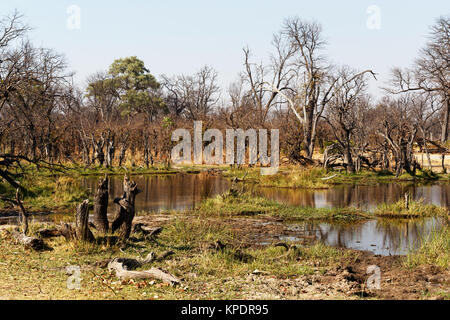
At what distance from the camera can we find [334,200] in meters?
20.1

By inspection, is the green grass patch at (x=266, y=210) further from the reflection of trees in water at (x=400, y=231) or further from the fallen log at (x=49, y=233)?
the fallen log at (x=49, y=233)

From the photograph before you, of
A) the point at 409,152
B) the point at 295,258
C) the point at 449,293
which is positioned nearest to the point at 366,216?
the point at 295,258

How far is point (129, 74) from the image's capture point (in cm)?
6425

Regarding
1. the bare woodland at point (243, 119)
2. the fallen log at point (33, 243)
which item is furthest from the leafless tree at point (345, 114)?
the fallen log at point (33, 243)

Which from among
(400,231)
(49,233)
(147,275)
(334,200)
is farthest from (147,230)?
(334,200)

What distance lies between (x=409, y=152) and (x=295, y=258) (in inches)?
846

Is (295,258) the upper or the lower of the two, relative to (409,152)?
lower

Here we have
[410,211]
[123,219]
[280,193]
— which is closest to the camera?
[123,219]

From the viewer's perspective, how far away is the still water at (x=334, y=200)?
12.7 m

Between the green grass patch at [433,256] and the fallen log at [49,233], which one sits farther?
the fallen log at [49,233]

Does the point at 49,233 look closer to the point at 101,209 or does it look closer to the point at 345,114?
the point at 101,209

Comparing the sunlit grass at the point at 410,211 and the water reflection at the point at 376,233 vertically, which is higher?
the sunlit grass at the point at 410,211
